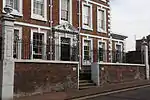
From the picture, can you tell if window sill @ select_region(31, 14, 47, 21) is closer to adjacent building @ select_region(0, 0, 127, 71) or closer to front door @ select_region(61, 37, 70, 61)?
adjacent building @ select_region(0, 0, 127, 71)

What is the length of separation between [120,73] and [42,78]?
920cm

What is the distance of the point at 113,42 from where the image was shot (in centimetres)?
3186

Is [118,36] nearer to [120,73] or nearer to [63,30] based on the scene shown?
[120,73]

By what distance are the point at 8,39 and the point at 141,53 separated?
1727 centimetres

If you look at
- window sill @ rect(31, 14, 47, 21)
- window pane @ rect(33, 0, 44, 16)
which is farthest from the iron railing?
window pane @ rect(33, 0, 44, 16)

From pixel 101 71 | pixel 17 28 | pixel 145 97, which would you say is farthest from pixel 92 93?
pixel 17 28

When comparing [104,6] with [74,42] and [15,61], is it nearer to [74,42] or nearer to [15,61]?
[74,42]

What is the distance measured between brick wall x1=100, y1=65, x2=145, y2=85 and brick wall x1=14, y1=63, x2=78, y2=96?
3615 mm

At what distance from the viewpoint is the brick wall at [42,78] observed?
52.8ft

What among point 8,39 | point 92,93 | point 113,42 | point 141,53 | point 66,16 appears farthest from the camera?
point 113,42

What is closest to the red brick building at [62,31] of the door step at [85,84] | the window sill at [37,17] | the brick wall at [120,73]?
the window sill at [37,17]

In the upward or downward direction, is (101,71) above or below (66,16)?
below

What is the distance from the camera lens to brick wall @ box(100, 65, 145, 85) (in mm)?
Answer: 22781

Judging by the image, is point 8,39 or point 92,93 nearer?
point 8,39
